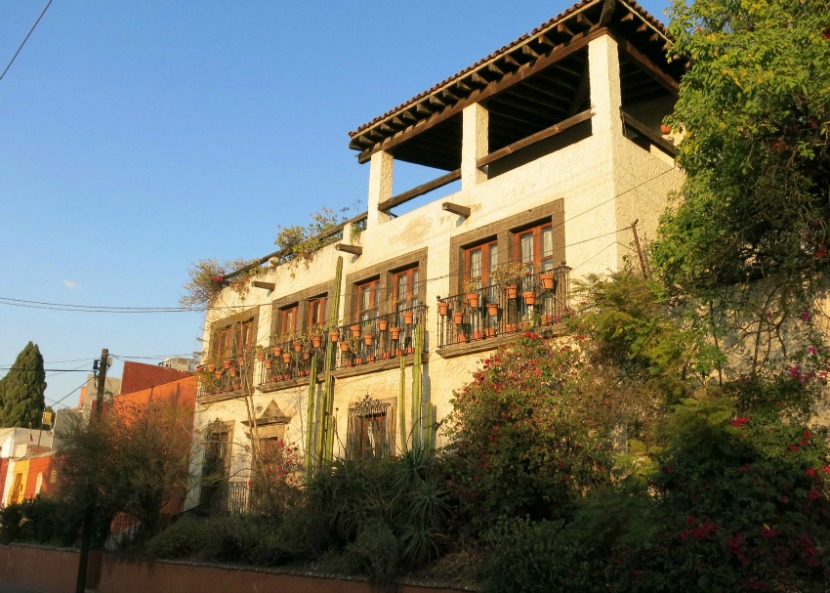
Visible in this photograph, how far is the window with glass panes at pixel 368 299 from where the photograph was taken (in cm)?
1662

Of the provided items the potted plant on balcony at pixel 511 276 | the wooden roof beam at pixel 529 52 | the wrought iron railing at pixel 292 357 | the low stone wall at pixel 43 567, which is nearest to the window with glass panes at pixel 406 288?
the wrought iron railing at pixel 292 357

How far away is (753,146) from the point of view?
9.09 metres

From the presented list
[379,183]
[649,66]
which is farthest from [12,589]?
[649,66]

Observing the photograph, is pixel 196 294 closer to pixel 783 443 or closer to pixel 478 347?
pixel 478 347

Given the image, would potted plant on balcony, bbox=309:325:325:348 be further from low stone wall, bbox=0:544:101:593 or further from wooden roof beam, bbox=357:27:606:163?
low stone wall, bbox=0:544:101:593

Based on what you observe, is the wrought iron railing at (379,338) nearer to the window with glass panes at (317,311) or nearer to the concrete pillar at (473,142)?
the window with glass panes at (317,311)

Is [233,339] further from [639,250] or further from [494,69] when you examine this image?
[639,250]

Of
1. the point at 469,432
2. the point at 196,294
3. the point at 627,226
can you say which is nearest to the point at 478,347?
the point at 469,432

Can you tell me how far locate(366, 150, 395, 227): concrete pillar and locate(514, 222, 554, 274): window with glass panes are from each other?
420cm

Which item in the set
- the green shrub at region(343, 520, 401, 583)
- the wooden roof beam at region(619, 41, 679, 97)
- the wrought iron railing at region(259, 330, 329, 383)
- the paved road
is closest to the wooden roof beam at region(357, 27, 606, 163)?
the wooden roof beam at region(619, 41, 679, 97)

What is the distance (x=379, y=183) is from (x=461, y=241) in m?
3.48

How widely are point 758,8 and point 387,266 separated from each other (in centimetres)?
877

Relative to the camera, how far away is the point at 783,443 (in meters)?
8.40

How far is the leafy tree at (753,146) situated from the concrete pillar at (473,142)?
5.28 m
